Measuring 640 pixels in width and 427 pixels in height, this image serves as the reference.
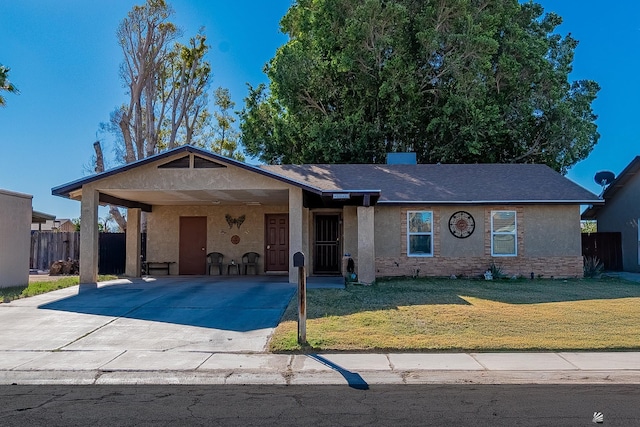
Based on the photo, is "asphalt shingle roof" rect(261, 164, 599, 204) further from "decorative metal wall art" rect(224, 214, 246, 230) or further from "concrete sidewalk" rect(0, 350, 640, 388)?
"concrete sidewalk" rect(0, 350, 640, 388)

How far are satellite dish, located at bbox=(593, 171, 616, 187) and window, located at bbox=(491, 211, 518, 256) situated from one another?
781 centimetres

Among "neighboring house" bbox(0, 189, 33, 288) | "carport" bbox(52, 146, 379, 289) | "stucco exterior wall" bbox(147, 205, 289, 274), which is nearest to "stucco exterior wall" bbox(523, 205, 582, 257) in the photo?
"carport" bbox(52, 146, 379, 289)

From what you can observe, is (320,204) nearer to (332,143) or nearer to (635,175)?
(332,143)

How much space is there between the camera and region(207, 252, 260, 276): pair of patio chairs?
20547mm

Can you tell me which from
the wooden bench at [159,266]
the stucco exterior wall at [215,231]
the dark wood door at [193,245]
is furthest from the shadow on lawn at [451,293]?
the wooden bench at [159,266]

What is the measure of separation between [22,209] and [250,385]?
12.9 metres

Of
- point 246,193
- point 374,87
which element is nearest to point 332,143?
point 374,87

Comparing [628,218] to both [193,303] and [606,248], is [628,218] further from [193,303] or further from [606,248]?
[193,303]

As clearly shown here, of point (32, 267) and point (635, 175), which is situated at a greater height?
point (635, 175)

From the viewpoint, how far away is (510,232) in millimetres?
18062

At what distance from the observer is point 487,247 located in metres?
18.0

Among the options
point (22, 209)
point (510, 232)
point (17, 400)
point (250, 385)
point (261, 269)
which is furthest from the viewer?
point (261, 269)

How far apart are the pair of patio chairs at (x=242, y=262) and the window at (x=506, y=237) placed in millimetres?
8774

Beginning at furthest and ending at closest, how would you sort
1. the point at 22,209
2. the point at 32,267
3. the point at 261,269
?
the point at 32,267
the point at 261,269
the point at 22,209
